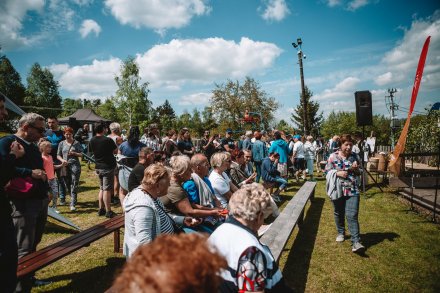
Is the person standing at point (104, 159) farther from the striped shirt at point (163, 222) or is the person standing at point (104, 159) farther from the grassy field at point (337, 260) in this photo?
the striped shirt at point (163, 222)

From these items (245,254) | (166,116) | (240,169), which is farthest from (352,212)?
(166,116)

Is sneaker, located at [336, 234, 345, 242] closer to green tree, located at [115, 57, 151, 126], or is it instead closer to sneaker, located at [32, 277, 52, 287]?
sneaker, located at [32, 277, 52, 287]

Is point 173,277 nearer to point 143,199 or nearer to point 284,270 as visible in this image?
point 143,199

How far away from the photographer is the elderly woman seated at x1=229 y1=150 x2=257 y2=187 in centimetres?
547

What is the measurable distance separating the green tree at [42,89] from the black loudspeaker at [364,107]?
5817 centimetres

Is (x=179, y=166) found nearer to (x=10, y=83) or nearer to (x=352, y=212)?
(x=352, y=212)

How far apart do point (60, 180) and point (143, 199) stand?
6007mm

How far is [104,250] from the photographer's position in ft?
14.1

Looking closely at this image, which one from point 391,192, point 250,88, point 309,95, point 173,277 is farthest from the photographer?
point 309,95

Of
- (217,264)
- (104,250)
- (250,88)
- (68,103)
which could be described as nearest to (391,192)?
(104,250)

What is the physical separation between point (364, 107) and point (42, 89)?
6337 cm

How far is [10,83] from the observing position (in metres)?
48.3

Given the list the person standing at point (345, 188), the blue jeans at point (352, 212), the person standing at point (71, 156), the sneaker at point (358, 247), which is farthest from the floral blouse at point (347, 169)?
the person standing at point (71, 156)

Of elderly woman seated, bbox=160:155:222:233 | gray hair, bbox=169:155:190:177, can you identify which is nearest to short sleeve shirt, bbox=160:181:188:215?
elderly woman seated, bbox=160:155:222:233
